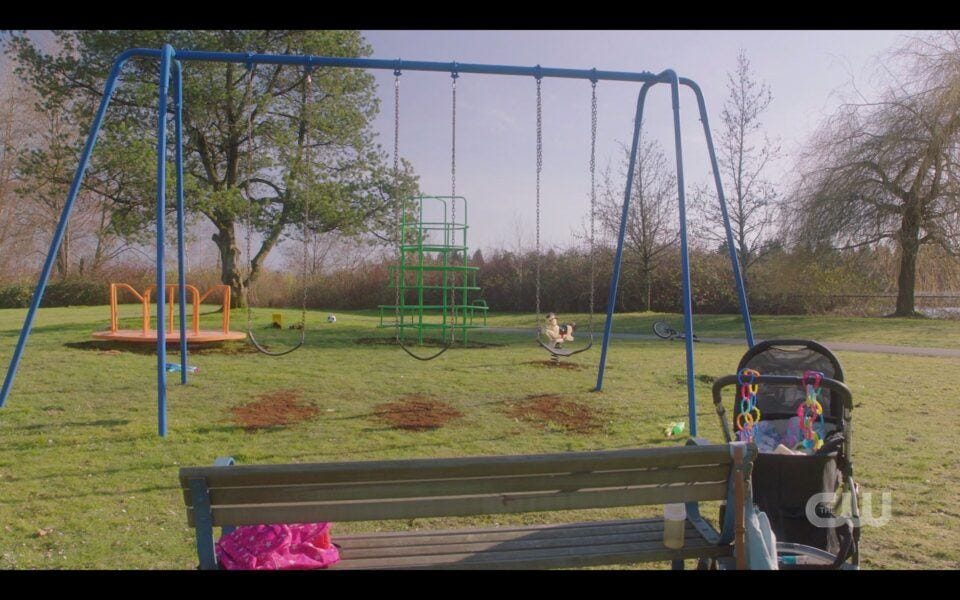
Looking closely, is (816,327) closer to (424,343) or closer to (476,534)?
(424,343)

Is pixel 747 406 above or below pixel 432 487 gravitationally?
above

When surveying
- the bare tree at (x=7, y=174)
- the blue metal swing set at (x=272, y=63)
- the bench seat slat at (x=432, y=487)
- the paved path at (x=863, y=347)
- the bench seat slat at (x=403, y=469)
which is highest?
the bare tree at (x=7, y=174)

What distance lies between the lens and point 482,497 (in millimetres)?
2547

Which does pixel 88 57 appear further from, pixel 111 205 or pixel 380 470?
pixel 380 470

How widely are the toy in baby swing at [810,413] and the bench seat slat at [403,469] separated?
1.29 meters

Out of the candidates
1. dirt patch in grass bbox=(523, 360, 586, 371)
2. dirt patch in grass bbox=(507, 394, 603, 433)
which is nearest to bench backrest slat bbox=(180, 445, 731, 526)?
dirt patch in grass bbox=(507, 394, 603, 433)

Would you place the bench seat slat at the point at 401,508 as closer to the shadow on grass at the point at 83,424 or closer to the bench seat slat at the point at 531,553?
the bench seat slat at the point at 531,553

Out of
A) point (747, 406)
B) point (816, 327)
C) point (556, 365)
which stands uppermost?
point (747, 406)

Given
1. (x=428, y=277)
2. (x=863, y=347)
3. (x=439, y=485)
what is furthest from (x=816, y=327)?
(x=439, y=485)

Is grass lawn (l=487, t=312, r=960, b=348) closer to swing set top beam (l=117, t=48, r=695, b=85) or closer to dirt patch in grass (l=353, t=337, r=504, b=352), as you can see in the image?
dirt patch in grass (l=353, t=337, r=504, b=352)

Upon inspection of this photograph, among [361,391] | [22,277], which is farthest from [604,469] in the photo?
[22,277]

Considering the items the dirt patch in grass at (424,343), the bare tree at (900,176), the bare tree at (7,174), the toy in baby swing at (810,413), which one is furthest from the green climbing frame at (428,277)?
the bare tree at (7,174)

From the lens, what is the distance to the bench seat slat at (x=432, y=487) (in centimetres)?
245

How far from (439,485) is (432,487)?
0.03m
